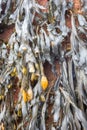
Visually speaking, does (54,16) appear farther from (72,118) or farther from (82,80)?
(72,118)

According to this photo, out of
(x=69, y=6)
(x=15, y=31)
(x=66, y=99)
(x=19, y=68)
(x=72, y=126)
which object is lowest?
(x=72, y=126)

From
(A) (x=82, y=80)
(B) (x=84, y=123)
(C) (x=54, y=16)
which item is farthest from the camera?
(C) (x=54, y=16)

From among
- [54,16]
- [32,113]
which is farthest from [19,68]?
[54,16]

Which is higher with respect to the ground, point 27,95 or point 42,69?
→ point 42,69

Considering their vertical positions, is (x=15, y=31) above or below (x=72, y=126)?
above

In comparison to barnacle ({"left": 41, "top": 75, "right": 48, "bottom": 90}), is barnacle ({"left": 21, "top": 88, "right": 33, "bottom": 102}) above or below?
below

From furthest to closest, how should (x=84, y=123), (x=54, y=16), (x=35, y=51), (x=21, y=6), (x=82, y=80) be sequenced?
(x=21, y=6) → (x=54, y=16) → (x=35, y=51) → (x=82, y=80) → (x=84, y=123)

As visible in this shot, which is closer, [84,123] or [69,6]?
[84,123]

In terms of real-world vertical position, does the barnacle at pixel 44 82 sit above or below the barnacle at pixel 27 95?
above
